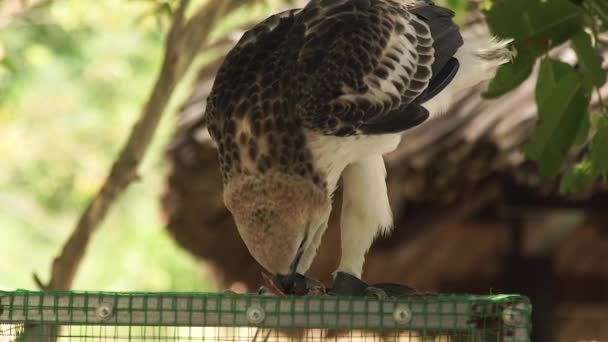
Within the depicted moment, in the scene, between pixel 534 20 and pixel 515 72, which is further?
pixel 515 72

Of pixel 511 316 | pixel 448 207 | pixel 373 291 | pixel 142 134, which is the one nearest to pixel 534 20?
pixel 511 316

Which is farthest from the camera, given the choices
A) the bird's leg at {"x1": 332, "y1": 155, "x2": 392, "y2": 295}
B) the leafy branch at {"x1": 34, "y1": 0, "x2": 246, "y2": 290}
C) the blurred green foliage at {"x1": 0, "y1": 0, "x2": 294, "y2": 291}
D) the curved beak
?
the blurred green foliage at {"x1": 0, "y1": 0, "x2": 294, "y2": 291}

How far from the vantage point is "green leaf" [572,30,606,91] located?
2.63m

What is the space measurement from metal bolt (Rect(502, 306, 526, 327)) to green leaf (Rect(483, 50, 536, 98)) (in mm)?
633

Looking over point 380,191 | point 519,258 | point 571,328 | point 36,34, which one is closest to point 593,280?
point 571,328

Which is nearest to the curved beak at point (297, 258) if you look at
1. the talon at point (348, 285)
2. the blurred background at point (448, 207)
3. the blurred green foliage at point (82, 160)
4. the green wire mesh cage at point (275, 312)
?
the talon at point (348, 285)

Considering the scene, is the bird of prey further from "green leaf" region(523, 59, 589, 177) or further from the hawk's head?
"green leaf" region(523, 59, 589, 177)

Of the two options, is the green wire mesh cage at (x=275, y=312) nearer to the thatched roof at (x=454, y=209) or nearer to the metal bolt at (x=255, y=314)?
the metal bolt at (x=255, y=314)

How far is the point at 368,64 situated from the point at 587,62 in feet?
2.51

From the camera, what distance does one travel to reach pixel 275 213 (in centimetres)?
307

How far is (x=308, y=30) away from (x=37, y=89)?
38.1ft

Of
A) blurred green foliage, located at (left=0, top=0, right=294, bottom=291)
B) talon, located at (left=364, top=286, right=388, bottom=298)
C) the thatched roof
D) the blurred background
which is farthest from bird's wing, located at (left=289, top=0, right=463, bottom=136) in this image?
Result: blurred green foliage, located at (left=0, top=0, right=294, bottom=291)

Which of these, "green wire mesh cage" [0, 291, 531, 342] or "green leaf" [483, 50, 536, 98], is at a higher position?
"green leaf" [483, 50, 536, 98]

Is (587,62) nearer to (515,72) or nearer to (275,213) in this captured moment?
(515,72)
